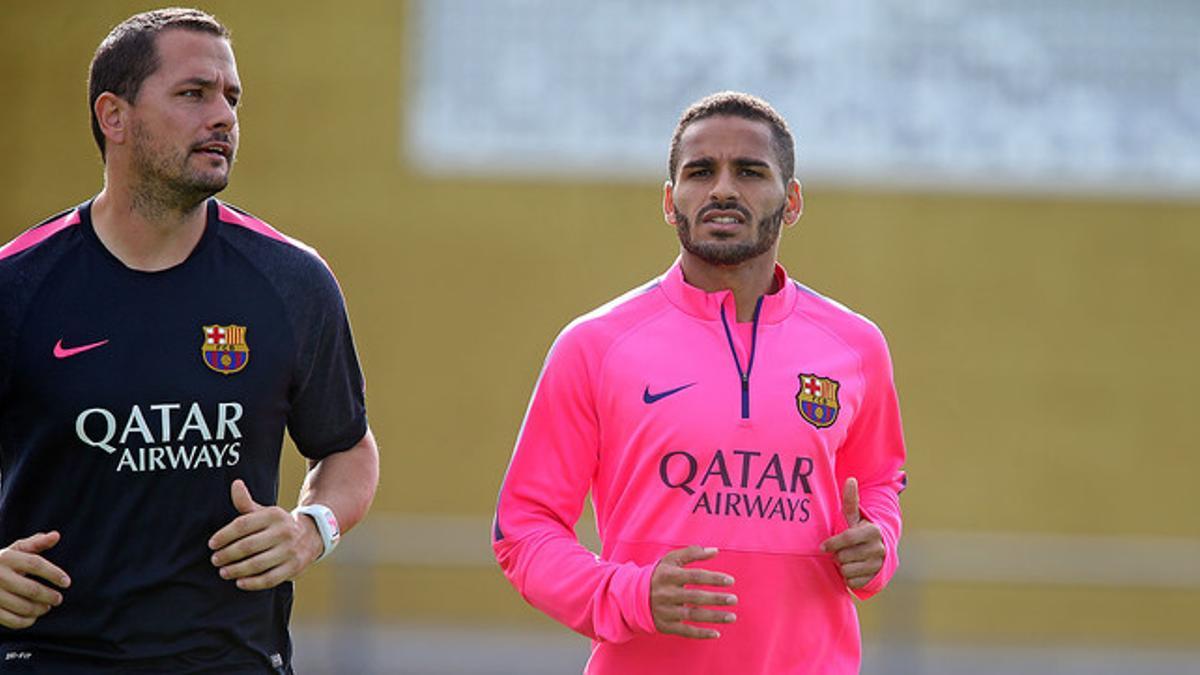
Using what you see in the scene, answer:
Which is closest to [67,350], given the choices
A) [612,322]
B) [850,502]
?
[612,322]

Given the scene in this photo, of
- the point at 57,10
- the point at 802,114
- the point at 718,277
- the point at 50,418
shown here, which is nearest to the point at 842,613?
the point at 718,277

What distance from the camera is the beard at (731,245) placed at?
406 centimetres

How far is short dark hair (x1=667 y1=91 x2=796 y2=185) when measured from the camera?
13.7 ft

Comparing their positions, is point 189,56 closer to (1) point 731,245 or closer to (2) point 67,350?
(2) point 67,350

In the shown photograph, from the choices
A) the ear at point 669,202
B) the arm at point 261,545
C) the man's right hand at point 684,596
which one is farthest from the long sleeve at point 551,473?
the arm at point 261,545

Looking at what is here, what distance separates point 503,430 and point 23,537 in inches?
337

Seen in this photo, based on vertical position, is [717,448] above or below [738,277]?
below

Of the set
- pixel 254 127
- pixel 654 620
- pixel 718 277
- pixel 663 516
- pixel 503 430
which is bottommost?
pixel 654 620

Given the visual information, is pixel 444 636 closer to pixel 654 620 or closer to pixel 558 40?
pixel 558 40

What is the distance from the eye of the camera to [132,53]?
3.88 meters

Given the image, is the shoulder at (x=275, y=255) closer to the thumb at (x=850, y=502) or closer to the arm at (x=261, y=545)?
the arm at (x=261, y=545)

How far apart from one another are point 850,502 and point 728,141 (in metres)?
0.88

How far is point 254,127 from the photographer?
12227 mm

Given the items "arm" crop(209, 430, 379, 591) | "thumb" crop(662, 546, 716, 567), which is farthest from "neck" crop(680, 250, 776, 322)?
"arm" crop(209, 430, 379, 591)
